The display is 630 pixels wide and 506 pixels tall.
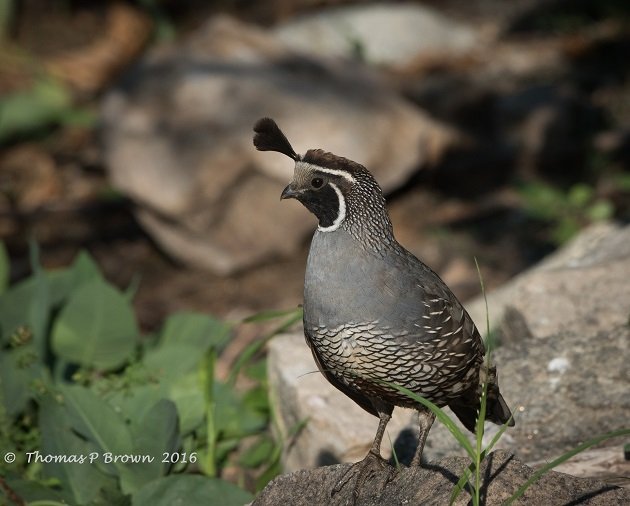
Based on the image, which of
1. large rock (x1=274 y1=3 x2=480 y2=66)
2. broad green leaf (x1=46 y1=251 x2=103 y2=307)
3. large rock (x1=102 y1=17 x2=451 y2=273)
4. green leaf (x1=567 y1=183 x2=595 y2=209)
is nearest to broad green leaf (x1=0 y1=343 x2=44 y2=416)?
broad green leaf (x1=46 y1=251 x2=103 y2=307)

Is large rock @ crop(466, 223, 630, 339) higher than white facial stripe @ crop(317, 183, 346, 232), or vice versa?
white facial stripe @ crop(317, 183, 346, 232)

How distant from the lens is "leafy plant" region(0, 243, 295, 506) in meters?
3.78

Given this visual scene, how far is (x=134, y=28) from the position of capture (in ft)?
33.2

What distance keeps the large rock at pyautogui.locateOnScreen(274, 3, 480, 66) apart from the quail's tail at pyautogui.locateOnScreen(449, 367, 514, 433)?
5896 millimetres

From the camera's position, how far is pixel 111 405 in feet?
13.6

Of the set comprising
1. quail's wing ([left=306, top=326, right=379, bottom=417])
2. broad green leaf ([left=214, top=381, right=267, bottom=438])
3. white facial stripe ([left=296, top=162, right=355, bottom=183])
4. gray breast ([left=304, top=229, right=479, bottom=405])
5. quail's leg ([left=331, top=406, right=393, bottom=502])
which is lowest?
broad green leaf ([left=214, top=381, right=267, bottom=438])

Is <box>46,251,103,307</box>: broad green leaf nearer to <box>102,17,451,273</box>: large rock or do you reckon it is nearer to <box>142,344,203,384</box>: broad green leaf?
<box>142,344,203,384</box>: broad green leaf

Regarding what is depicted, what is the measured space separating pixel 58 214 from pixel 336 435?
4.52m

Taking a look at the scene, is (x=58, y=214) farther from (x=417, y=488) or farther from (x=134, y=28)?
(x=417, y=488)

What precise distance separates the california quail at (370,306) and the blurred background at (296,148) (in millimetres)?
2501

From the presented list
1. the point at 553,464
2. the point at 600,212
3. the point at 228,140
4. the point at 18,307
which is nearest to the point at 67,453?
the point at 18,307

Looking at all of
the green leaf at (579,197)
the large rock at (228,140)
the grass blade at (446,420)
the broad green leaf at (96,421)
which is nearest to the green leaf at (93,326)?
the broad green leaf at (96,421)

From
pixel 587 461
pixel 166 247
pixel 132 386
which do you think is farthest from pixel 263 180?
pixel 587 461
